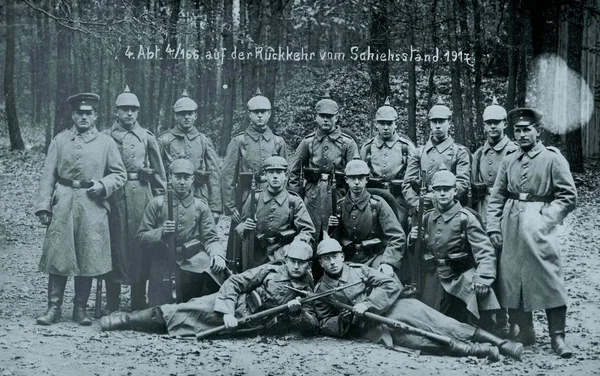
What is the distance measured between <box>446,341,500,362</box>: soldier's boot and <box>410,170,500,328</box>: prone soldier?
1.52ft

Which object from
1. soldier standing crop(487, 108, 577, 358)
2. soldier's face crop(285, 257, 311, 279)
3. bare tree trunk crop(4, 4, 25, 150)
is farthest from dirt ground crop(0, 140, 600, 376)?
bare tree trunk crop(4, 4, 25, 150)

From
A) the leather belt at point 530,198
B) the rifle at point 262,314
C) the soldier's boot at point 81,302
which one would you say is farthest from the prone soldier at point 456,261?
the soldier's boot at point 81,302

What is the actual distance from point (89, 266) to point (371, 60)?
601cm

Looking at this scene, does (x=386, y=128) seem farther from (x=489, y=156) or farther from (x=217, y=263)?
(x=217, y=263)

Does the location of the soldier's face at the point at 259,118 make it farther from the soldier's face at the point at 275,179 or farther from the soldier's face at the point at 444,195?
the soldier's face at the point at 444,195

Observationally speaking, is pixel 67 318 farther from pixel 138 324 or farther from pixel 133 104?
pixel 133 104

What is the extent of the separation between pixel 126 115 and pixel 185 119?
0.65m

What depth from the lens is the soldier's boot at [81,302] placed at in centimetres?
638

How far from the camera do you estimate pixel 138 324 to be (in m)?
6.12

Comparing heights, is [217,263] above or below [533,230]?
below

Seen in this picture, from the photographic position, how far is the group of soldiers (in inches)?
234

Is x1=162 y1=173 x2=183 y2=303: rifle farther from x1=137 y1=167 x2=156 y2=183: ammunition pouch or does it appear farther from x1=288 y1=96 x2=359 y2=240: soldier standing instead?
x1=288 y1=96 x2=359 y2=240: soldier standing

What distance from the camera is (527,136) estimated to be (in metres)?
6.04

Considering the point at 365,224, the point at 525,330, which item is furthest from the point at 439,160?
the point at 525,330
